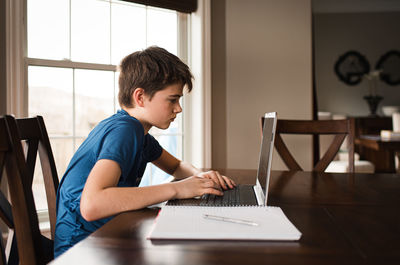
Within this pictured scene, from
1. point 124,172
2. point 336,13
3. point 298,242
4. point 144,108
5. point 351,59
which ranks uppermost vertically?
point 336,13

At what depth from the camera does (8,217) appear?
36.9 inches

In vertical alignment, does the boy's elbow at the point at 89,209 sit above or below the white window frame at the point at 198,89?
below

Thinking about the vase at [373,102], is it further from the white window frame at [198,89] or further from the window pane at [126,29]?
the window pane at [126,29]

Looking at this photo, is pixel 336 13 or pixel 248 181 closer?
pixel 248 181

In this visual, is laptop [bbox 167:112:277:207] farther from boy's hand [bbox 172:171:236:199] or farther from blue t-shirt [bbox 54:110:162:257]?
blue t-shirt [bbox 54:110:162:257]

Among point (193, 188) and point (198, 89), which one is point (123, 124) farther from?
point (198, 89)

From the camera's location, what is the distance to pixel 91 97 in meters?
2.45

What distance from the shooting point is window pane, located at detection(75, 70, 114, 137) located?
7.88 ft

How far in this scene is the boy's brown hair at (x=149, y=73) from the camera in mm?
1271

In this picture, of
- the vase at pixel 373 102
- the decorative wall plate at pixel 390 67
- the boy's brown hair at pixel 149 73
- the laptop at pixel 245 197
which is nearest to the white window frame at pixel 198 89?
the boy's brown hair at pixel 149 73

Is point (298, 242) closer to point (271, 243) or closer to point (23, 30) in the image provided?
point (271, 243)

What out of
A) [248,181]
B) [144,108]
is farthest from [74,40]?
[248,181]

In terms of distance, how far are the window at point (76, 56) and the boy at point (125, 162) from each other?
103 centimetres

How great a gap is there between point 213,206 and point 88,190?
0.32 meters
